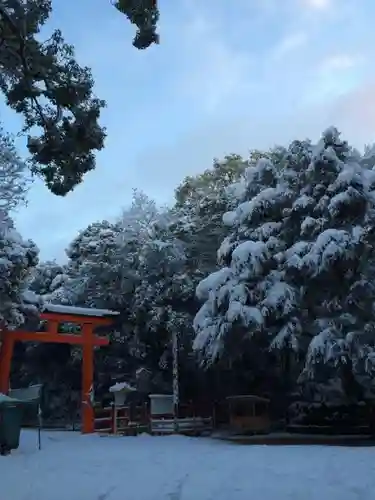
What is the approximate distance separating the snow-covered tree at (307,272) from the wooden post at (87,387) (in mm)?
3065

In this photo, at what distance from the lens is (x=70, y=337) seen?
49.8ft

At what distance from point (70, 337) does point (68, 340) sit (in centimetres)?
9

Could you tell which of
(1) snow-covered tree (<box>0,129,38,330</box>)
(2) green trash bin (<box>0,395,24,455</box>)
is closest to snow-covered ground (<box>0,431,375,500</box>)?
(2) green trash bin (<box>0,395,24,455</box>)

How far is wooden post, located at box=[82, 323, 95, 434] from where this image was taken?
581 inches

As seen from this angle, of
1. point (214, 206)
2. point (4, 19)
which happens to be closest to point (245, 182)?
point (214, 206)

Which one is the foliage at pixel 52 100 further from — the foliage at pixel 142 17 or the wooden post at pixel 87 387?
the wooden post at pixel 87 387

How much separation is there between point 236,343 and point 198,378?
434 cm

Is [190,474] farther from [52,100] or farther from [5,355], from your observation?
[5,355]

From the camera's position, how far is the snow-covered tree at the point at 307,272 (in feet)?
41.9

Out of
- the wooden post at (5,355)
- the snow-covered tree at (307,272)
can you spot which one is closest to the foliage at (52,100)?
the snow-covered tree at (307,272)

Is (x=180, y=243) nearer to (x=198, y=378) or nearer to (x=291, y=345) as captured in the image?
(x=198, y=378)

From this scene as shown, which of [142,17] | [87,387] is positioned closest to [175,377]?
[87,387]

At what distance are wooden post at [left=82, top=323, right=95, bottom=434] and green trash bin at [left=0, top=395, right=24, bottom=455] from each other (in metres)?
4.68

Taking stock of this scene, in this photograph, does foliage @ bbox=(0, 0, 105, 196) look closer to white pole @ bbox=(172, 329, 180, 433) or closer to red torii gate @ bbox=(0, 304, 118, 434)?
red torii gate @ bbox=(0, 304, 118, 434)
